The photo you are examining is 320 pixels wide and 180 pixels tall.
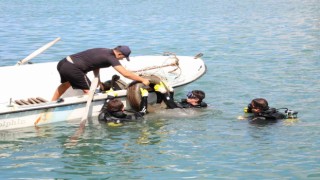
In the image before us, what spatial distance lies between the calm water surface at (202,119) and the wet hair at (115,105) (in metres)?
0.37

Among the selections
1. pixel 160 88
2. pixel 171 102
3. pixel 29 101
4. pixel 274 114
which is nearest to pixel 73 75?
pixel 29 101

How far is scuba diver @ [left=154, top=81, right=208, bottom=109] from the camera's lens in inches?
543

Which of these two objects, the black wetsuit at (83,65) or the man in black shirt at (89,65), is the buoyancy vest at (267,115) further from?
the black wetsuit at (83,65)

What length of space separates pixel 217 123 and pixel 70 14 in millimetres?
27060

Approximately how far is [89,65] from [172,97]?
177 cm

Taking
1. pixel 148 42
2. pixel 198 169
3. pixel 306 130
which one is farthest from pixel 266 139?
pixel 148 42

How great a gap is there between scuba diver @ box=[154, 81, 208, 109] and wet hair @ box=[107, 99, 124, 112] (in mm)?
1184

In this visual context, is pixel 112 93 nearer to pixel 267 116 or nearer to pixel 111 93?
pixel 111 93

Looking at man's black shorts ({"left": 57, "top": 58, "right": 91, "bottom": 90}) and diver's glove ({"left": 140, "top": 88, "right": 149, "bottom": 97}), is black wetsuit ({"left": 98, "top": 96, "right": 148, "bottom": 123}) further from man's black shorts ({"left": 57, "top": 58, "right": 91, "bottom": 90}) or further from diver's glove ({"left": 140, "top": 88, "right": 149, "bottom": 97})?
man's black shorts ({"left": 57, "top": 58, "right": 91, "bottom": 90})

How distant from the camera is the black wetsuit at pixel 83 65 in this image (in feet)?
43.5

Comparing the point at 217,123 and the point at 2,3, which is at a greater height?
the point at 2,3

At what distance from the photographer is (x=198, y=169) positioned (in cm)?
1070

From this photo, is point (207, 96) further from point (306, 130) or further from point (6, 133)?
point (6, 133)

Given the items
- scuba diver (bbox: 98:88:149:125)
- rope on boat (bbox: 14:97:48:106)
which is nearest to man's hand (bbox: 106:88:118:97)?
scuba diver (bbox: 98:88:149:125)
